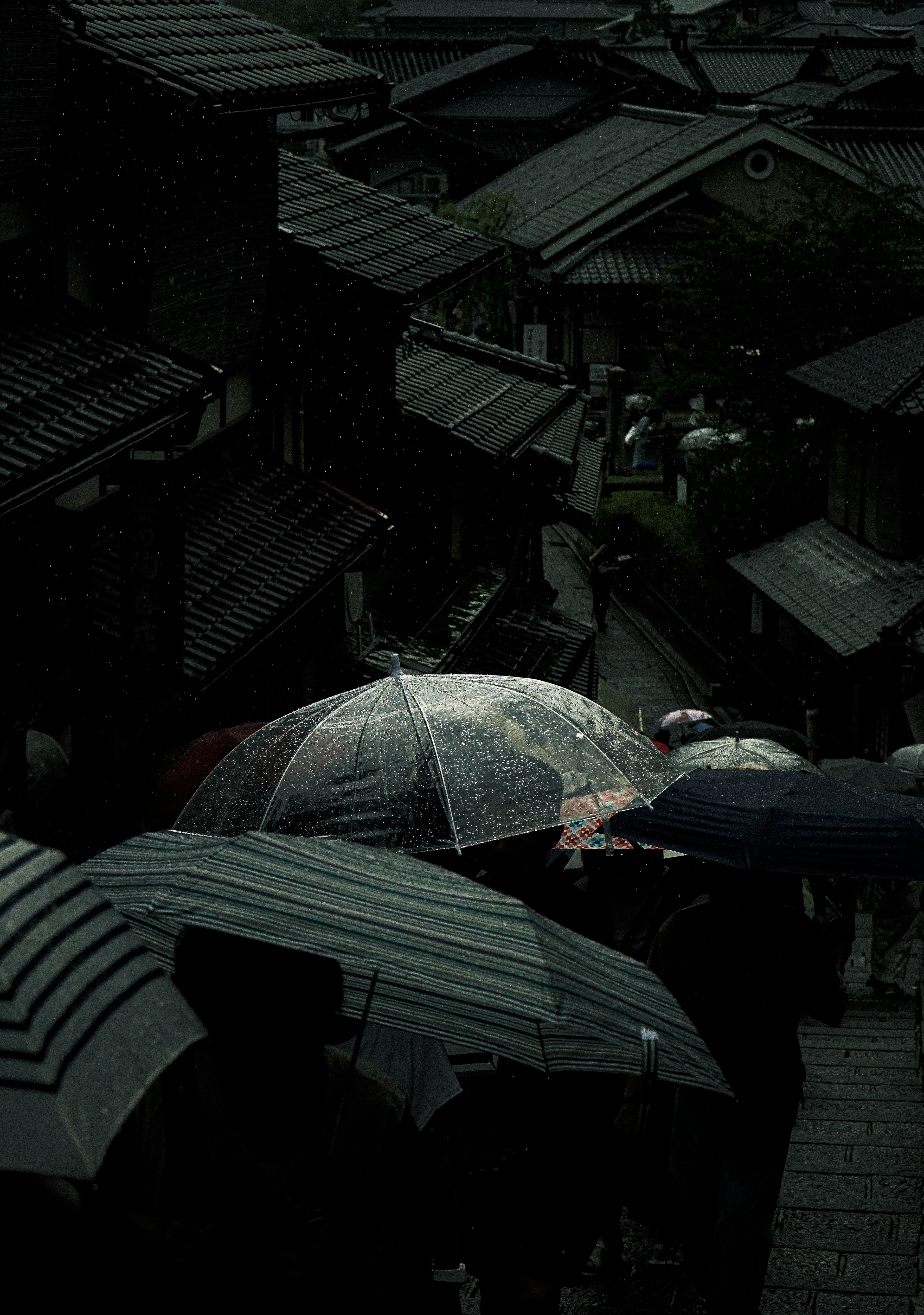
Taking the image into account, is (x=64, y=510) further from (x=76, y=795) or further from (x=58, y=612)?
(x=76, y=795)

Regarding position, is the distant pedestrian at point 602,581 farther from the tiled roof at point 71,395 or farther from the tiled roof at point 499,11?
the tiled roof at point 499,11

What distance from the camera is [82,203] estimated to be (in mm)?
9906

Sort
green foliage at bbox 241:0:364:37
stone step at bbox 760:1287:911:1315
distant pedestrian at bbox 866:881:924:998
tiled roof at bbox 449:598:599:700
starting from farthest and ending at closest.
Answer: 1. green foliage at bbox 241:0:364:37
2. tiled roof at bbox 449:598:599:700
3. distant pedestrian at bbox 866:881:924:998
4. stone step at bbox 760:1287:911:1315

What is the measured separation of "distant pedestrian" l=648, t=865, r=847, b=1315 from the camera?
5.68 m

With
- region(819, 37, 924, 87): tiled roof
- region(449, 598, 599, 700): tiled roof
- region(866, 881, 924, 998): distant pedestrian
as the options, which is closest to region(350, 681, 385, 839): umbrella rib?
region(866, 881, 924, 998): distant pedestrian

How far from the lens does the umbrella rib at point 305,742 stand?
5.63m

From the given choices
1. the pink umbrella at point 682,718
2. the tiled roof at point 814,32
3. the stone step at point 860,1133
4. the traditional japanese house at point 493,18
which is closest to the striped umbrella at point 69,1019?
the stone step at point 860,1133

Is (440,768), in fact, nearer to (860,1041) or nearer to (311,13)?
(860,1041)

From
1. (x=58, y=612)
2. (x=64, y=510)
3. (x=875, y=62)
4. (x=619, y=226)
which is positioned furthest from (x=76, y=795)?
(x=875, y=62)

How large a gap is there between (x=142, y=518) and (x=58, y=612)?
888mm

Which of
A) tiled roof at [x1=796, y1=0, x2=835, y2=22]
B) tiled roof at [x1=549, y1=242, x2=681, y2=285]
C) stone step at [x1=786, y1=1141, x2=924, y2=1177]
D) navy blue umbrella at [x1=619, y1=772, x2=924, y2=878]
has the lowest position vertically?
tiled roof at [x1=549, y1=242, x2=681, y2=285]

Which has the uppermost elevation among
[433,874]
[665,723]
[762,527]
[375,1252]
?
[433,874]

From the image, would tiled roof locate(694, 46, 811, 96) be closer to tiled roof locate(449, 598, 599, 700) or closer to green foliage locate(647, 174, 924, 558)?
green foliage locate(647, 174, 924, 558)

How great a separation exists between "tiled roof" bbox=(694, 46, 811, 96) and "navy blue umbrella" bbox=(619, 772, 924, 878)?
61985mm
